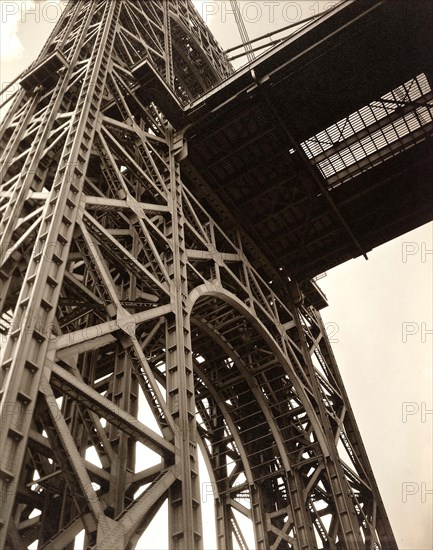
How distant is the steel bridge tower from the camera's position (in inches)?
330

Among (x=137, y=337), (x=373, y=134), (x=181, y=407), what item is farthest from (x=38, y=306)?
(x=373, y=134)

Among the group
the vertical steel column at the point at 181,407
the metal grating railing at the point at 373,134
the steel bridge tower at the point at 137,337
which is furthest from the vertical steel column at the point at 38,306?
the metal grating railing at the point at 373,134

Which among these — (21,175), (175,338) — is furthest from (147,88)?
(175,338)

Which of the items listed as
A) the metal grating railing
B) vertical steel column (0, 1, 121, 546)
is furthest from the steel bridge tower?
the metal grating railing

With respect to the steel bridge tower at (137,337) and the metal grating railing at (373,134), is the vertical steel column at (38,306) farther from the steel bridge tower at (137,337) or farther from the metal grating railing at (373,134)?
the metal grating railing at (373,134)

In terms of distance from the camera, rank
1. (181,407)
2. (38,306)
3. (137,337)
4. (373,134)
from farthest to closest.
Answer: (373,134), (137,337), (181,407), (38,306)

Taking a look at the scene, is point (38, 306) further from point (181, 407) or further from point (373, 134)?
point (373, 134)

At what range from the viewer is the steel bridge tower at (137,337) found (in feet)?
27.5

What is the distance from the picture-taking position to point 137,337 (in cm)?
1485

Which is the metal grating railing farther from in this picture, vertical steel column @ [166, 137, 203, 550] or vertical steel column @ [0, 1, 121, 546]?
vertical steel column @ [0, 1, 121, 546]

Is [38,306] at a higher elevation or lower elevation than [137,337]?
lower

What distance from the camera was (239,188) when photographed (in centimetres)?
1980

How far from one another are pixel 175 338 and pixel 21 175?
4.85m

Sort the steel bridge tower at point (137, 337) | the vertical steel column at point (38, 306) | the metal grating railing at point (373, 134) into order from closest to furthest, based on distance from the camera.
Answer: the vertical steel column at point (38, 306) → the steel bridge tower at point (137, 337) → the metal grating railing at point (373, 134)
